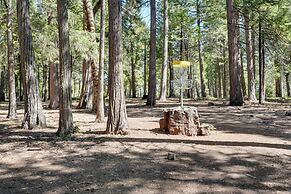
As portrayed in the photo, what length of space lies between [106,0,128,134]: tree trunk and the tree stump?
1166 millimetres

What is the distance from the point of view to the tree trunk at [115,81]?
29.5ft

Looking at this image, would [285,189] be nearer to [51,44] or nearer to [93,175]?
[93,175]

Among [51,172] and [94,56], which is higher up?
[94,56]

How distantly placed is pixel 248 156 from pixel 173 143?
174cm

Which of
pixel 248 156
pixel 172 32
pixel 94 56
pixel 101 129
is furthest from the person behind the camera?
pixel 172 32

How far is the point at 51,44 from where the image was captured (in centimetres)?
1430

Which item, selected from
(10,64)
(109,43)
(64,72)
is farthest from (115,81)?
(10,64)

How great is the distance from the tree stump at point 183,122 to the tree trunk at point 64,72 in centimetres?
253

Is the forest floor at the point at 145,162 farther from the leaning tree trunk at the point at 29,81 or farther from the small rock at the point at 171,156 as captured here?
the leaning tree trunk at the point at 29,81

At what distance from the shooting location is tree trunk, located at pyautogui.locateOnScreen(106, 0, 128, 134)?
9.00 meters

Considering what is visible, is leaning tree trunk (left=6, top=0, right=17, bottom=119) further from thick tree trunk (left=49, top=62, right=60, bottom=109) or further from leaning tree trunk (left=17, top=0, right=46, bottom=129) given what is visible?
thick tree trunk (left=49, top=62, right=60, bottom=109)

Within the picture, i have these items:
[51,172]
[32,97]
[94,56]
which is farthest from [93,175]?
[94,56]

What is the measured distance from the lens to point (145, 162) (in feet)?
21.4

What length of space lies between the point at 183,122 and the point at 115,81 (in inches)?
77.4
